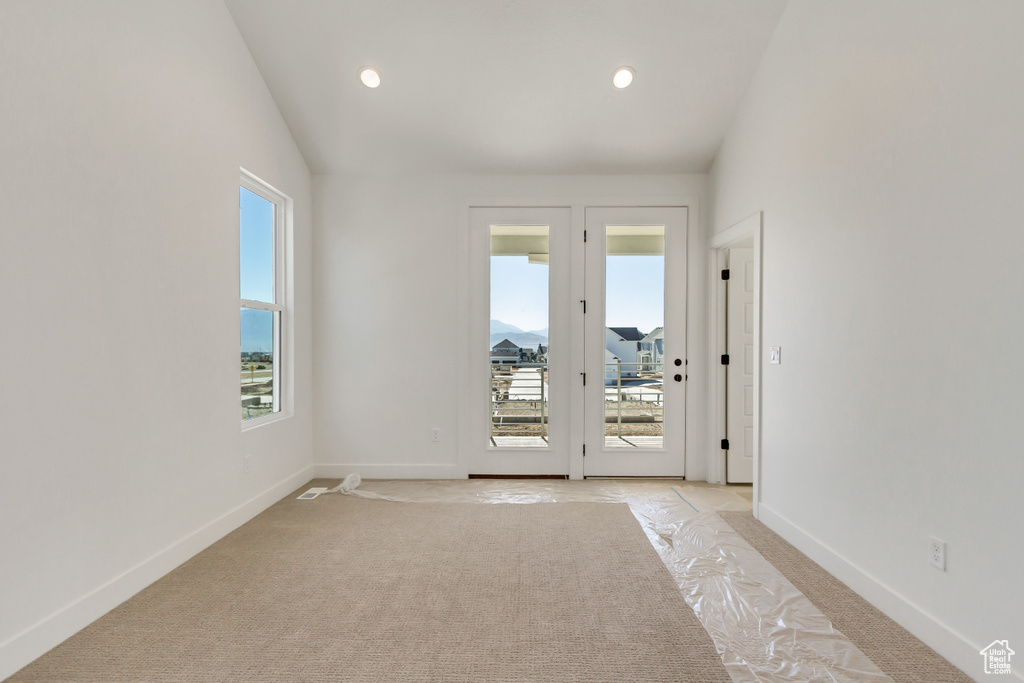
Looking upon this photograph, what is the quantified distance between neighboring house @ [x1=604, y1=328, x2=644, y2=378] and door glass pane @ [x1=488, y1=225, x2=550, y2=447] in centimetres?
54

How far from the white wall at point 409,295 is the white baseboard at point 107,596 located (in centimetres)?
127

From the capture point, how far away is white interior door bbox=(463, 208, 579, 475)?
4395mm

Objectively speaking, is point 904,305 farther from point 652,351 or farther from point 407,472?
point 407,472

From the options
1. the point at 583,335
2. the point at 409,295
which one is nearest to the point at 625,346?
the point at 583,335

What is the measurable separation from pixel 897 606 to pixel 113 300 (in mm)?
3559

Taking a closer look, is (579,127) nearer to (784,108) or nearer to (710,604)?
(784,108)

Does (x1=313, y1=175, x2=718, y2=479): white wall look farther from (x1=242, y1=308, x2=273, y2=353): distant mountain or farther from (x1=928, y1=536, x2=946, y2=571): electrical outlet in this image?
(x1=928, y1=536, x2=946, y2=571): electrical outlet

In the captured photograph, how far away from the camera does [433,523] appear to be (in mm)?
3332

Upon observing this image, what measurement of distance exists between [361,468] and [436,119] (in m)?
2.87

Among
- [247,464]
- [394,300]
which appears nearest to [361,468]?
[247,464]

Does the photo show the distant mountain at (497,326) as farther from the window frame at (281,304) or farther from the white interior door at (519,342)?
the window frame at (281,304)

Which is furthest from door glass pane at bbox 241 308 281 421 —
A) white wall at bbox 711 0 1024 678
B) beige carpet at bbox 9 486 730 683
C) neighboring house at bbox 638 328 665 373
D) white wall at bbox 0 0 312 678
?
white wall at bbox 711 0 1024 678

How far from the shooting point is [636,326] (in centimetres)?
440

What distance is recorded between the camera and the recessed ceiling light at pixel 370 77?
3.51 metres
